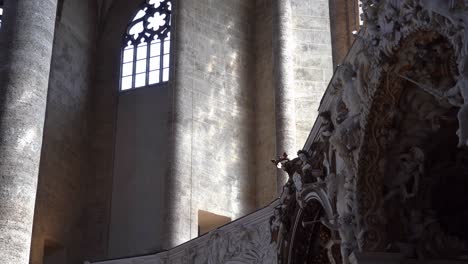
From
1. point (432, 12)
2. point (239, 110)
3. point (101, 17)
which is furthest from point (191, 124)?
point (432, 12)

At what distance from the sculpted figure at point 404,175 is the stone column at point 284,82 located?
9.09 metres

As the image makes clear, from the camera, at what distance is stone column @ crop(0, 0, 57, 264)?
43.4ft

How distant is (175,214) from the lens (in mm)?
17531

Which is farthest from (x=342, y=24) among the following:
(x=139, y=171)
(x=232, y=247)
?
(x=139, y=171)

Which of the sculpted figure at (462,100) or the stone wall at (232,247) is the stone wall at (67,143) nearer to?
the stone wall at (232,247)

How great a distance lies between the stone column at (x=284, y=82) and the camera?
58.6 ft

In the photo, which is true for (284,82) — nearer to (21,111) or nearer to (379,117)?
(21,111)

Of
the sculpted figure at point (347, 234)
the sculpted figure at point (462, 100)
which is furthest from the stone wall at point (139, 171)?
the sculpted figure at point (462, 100)

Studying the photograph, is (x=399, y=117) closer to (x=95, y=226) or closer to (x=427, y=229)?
(x=427, y=229)

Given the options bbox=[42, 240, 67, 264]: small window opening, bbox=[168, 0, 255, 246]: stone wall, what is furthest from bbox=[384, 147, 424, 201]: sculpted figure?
bbox=[42, 240, 67, 264]: small window opening

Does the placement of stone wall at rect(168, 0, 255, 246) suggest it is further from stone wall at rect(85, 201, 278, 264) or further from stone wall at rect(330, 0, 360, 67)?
stone wall at rect(330, 0, 360, 67)

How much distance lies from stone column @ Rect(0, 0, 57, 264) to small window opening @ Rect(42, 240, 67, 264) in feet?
20.0

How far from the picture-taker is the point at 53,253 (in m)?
20.0

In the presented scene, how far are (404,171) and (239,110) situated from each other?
11.9 metres
